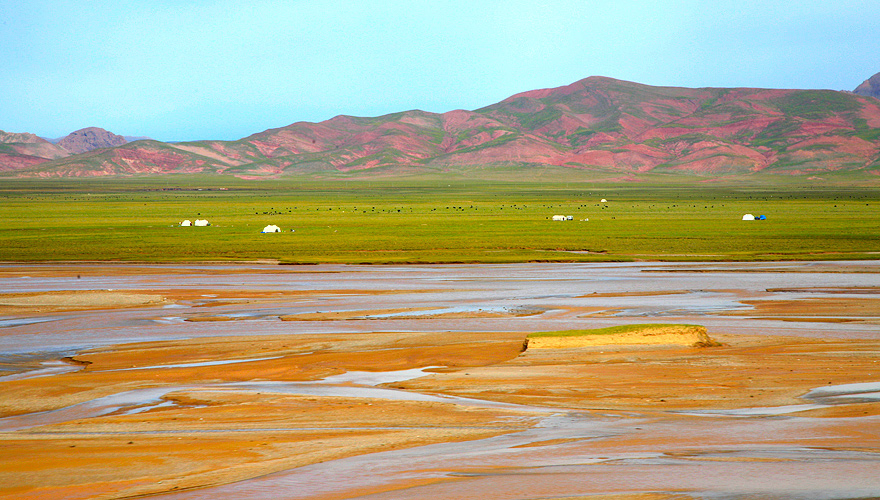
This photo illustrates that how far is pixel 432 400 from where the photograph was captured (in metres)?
14.0

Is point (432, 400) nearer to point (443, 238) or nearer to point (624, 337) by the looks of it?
point (624, 337)

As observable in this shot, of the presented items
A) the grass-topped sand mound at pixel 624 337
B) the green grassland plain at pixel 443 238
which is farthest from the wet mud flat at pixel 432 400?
the green grassland plain at pixel 443 238

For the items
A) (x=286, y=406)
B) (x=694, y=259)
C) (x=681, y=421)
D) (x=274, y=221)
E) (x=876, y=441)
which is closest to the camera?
(x=876, y=441)

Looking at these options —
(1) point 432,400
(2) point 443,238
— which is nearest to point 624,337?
(1) point 432,400

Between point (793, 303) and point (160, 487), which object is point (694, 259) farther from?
point (160, 487)

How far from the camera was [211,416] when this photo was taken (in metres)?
13.0

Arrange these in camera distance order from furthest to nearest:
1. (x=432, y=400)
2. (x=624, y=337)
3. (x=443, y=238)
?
(x=443, y=238) < (x=624, y=337) < (x=432, y=400)

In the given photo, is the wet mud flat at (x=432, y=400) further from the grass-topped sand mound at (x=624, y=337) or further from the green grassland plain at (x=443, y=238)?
the green grassland plain at (x=443, y=238)

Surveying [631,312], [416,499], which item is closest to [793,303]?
[631,312]

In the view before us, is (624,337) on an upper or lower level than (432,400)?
upper

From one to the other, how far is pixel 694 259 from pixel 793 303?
58.4 feet

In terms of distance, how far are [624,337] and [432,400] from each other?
6.13 meters

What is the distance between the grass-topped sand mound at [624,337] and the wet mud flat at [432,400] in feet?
0.65

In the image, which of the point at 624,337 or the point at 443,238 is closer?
the point at 624,337
